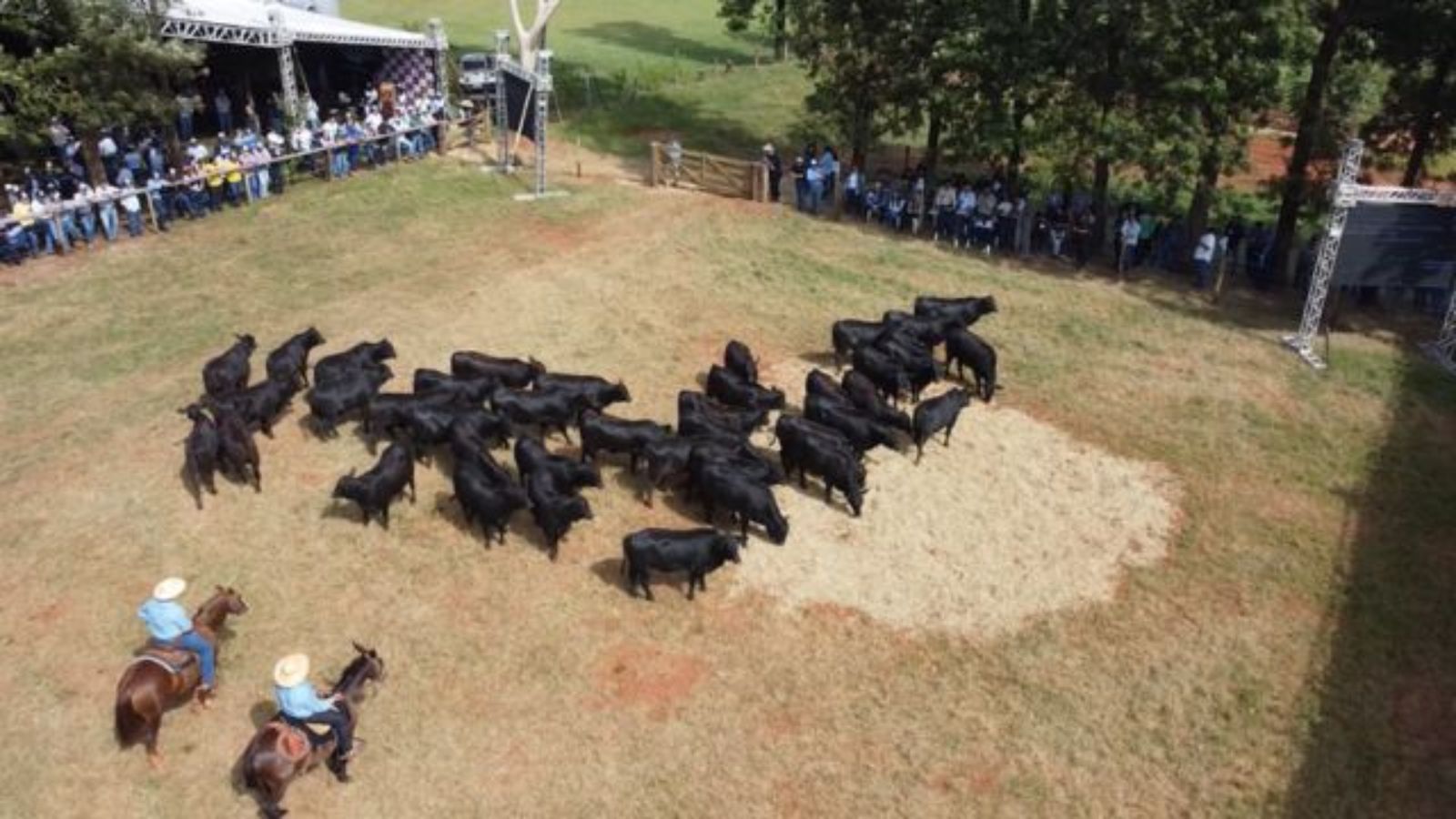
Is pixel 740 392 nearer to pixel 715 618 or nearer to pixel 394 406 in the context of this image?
pixel 715 618

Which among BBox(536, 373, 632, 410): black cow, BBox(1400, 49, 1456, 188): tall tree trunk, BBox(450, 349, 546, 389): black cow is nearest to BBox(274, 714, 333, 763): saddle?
BBox(536, 373, 632, 410): black cow

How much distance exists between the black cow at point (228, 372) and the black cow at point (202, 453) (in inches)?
63.8

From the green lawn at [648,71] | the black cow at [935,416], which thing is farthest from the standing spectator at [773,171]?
the black cow at [935,416]

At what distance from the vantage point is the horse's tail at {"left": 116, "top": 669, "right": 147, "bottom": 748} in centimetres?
1106

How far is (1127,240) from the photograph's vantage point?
24281mm

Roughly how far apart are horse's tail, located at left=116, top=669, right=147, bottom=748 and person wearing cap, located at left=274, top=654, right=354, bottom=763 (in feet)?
5.37

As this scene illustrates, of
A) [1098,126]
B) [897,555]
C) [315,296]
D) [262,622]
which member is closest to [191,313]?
[315,296]

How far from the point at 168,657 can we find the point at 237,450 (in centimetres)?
459

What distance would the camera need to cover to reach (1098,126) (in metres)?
23.9

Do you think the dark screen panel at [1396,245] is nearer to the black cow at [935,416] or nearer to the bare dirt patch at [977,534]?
the bare dirt patch at [977,534]

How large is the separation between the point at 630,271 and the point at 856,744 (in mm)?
13486

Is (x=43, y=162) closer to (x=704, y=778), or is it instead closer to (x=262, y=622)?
(x=262, y=622)

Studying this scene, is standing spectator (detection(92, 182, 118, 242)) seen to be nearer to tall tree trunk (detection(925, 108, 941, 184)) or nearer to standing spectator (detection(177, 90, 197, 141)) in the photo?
standing spectator (detection(177, 90, 197, 141))

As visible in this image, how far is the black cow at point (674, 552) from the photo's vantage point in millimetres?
13500
